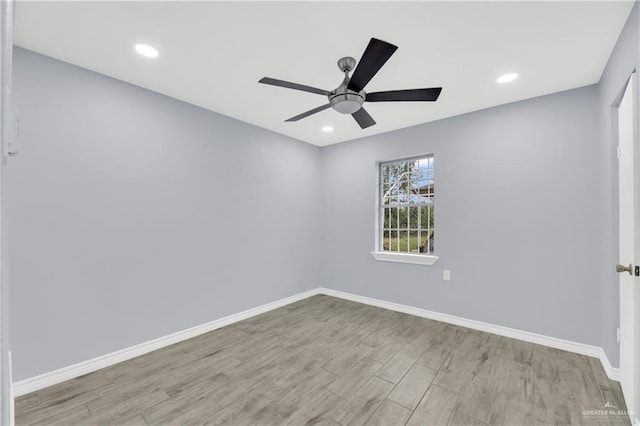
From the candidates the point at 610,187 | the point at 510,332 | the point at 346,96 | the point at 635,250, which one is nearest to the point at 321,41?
the point at 346,96

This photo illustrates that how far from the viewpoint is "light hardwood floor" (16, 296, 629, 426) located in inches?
73.2

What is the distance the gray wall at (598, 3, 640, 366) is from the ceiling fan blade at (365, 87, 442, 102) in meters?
1.22

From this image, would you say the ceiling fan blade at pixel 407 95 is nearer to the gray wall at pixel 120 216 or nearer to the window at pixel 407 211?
the window at pixel 407 211

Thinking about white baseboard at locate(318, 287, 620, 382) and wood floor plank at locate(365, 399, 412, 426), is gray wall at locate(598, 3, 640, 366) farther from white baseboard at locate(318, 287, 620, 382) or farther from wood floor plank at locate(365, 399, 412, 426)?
wood floor plank at locate(365, 399, 412, 426)

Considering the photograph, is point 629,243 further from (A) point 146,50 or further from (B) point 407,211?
(A) point 146,50

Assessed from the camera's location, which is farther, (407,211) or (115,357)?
(407,211)

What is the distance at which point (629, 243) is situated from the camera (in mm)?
1820

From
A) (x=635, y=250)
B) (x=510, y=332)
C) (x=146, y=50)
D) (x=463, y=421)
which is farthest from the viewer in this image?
(x=510, y=332)

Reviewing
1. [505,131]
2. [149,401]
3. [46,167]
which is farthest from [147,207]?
[505,131]

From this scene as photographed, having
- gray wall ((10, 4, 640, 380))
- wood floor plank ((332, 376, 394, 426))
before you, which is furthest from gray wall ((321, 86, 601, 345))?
wood floor plank ((332, 376, 394, 426))

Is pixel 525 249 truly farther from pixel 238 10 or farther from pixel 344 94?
pixel 238 10

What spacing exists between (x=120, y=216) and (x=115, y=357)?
4.15ft

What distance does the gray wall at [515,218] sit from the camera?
2674 mm

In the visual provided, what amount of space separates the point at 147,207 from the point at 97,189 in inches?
16.6
